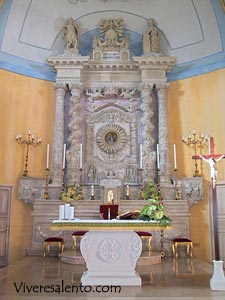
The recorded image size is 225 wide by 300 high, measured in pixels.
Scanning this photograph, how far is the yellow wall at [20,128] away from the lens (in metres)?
10.3

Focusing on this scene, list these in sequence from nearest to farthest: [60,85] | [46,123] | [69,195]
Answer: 1. [69,195]
2. [60,85]
3. [46,123]

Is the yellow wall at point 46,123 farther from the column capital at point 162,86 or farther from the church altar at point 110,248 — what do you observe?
the church altar at point 110,248

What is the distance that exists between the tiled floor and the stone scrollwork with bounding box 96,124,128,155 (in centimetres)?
446

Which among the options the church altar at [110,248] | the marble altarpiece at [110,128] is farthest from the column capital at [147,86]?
the church altar at [110,248]

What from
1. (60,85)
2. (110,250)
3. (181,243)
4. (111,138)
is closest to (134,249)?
(110,250)

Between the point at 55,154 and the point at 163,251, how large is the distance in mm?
4503

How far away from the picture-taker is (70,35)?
1155 cm

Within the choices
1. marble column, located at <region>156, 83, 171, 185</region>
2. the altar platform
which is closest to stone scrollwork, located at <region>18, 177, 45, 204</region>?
the altar platform

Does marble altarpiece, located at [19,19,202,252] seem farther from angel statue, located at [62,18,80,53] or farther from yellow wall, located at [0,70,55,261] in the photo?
yellow wall, located at [0,70,55,261]

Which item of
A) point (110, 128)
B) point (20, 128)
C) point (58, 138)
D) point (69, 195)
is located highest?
point (110, 128)

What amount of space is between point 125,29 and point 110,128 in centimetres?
392

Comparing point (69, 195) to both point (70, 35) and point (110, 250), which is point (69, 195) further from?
point (70, 35)

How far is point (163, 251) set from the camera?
923 cm

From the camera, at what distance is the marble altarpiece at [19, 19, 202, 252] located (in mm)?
10144
